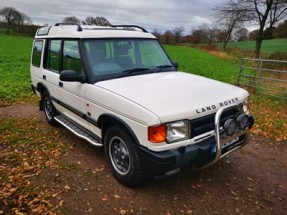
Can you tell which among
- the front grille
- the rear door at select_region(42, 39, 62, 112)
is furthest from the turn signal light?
the rear door at select_region(42, 39, 62, 112)

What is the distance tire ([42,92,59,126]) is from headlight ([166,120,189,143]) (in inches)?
140

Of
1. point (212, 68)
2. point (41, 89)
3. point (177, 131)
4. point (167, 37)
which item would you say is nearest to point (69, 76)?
point (177, 131)

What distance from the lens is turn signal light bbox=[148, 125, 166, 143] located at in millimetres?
2992

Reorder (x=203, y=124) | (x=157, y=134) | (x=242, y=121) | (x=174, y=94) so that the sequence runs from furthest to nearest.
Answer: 1. (x=242, y=121)
2. (x=174, y=94)
3. (x=203, y=124)
4. (x=157, y=134)

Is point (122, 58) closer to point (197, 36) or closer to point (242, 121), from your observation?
point (242, 121)

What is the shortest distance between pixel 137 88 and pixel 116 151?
0.99 metres

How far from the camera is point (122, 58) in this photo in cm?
438

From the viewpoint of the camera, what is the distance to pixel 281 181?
4.02 m

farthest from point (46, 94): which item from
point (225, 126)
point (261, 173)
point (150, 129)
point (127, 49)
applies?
point (261, 173)

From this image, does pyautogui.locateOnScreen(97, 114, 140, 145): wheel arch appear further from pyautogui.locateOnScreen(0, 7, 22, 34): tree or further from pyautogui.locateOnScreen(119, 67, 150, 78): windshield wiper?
pyautogui.locateOnScreen(0, 7, 22, 34): tree

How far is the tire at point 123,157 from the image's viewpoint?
3387 millimetres

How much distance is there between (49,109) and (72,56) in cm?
226

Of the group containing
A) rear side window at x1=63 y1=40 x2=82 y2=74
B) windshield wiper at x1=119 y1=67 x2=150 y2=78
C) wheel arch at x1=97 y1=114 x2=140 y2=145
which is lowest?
wheel arch at x1=97 y1=114 x2=140 y2=145

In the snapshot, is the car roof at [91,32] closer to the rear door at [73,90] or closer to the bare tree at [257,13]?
the rear door at [73,90]
